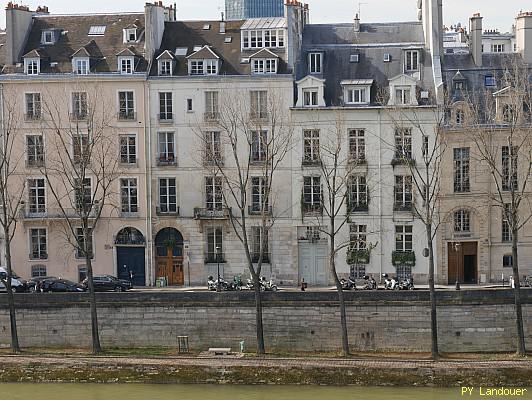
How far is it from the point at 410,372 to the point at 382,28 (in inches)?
963

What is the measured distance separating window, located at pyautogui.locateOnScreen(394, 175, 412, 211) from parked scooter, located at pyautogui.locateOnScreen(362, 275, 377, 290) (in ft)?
12.3

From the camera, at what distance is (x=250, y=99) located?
54.2 m

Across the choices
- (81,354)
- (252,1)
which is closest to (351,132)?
(81,354)

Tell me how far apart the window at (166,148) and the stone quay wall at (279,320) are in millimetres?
11088

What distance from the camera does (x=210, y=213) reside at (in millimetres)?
54375

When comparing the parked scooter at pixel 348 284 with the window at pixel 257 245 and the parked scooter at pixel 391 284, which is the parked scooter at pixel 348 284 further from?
the window at pixel 257 245

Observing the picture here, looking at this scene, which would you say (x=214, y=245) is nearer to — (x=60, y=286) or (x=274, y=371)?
(x=60, y=286)

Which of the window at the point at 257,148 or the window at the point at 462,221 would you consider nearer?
the window at the point at 257,148

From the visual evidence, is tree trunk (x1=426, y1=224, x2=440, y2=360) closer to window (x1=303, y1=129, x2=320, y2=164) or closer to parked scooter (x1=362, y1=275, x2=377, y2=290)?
parked scooter (x1=362, y1=275, x2=377, y2=290)

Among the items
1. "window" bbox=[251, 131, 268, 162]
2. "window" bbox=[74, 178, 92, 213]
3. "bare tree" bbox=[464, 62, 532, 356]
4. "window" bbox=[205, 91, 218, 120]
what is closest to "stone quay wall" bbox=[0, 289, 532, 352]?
"bare tree" bbox=[464, 62, 532, 356]

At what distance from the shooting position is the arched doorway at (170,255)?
2175 inches

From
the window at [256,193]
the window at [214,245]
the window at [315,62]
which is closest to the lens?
the window at [256,193]

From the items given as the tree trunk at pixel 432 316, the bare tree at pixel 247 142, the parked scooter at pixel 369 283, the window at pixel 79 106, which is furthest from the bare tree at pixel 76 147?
the tree trunk at pixel 432 316

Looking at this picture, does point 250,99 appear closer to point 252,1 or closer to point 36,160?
point 36,160
